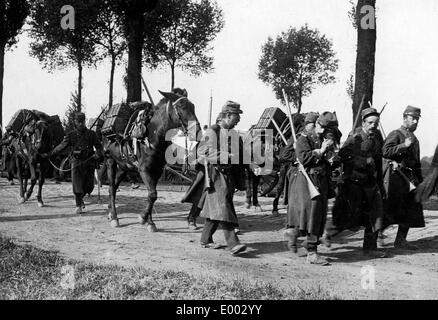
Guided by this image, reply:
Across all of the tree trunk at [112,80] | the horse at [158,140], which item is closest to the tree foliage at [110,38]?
the tree trunk at [112,80]

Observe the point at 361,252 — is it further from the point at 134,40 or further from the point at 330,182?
the point at 134,40

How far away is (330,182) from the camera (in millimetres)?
7738

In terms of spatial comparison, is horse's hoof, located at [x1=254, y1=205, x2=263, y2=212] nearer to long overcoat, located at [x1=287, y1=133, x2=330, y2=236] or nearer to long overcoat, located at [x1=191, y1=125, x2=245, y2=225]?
long overcoat, located at [x1=191, y1=125, x2=245, y2=225]

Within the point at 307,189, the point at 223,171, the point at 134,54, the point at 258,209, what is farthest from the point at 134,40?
the point at 307,189

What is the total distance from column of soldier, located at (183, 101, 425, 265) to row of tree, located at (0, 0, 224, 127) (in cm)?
1639

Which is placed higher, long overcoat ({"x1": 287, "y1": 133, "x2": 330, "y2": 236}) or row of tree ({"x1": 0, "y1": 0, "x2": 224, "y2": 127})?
row of tree ({"x1": 0, "y1": 0, "x2": 224, "y2": 127})

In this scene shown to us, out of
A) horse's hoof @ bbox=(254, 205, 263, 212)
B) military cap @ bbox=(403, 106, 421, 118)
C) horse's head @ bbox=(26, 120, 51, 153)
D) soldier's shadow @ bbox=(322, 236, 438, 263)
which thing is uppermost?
military cap @ bbox=(403, 106, 421, 118)

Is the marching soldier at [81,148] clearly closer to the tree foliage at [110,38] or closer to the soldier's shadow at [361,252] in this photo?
the soldier's shadow at [361,252]

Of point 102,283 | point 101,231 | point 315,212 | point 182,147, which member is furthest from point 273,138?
point 102,283

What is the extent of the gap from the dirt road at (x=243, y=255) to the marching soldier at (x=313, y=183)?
418 mm

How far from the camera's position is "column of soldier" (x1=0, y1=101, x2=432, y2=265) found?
7.50 m

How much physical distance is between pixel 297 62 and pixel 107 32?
→ 17.5 meters

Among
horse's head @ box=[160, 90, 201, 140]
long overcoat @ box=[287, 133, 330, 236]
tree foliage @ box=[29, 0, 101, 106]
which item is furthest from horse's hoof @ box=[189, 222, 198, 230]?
tree foliage @ box=[29, 0, 101, 106]
